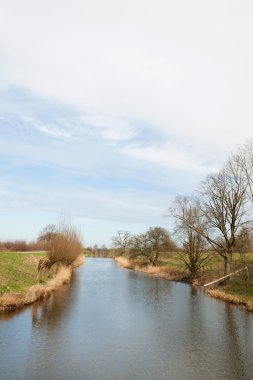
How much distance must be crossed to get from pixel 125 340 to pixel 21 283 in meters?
12.0

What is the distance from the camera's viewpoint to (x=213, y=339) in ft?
59.5

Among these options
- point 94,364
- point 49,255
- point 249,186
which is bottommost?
point 94,364

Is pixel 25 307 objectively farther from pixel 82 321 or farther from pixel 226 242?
pixel 226 242

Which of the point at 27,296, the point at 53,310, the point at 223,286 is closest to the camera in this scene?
the point at 53,310

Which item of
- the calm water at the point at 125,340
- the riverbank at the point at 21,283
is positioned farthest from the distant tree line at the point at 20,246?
the calm water at the point at 125,340

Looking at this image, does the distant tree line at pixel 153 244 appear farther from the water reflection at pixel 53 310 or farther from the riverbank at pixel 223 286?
the water reflection at pixel 53 310

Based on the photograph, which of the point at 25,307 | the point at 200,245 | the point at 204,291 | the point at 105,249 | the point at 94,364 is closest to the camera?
the point at 94,364

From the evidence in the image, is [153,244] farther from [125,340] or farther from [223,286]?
[125,340]

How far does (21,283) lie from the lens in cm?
2672

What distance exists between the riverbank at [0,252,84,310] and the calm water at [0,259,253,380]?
88 centimetres

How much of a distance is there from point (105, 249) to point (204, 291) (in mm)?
96024

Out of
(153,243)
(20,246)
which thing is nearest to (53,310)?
(20,246)

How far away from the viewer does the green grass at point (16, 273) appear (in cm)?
2466

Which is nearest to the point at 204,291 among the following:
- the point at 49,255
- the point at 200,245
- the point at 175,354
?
the point at 200,245
